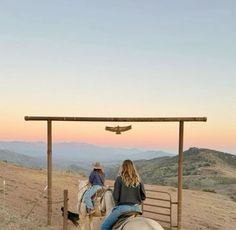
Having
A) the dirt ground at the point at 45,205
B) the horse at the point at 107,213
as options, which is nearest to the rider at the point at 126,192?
the horse at the point at 107,213

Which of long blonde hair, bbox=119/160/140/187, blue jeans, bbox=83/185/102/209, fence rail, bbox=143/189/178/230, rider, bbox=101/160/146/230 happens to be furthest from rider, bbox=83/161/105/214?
long blonde hair, bbox=119/160/140/187

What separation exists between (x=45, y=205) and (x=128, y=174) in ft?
40.4

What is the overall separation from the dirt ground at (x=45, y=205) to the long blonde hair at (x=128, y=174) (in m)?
6.98

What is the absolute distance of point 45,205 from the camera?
20.0 metres

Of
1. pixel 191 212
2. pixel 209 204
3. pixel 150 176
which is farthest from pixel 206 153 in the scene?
pixel 191 212

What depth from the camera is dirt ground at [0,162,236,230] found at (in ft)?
52.4

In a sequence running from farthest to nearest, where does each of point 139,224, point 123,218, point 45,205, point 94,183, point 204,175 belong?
point 204,175
point 45,205
point 94,183
point 123,218
point 139,224

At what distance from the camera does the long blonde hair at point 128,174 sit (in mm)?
8453

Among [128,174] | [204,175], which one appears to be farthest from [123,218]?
[204,175]

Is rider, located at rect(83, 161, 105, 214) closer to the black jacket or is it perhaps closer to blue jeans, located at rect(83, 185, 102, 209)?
blue jeans, located at rect(83, 185, 102, 209)

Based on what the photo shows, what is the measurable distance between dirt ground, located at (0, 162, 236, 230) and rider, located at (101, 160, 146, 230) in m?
A: 6.69

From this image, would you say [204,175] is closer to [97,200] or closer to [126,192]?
[97,200]

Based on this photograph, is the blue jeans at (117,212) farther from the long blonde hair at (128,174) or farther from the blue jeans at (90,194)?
the blue jeans at (90,194)

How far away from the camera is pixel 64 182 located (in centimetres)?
2964
